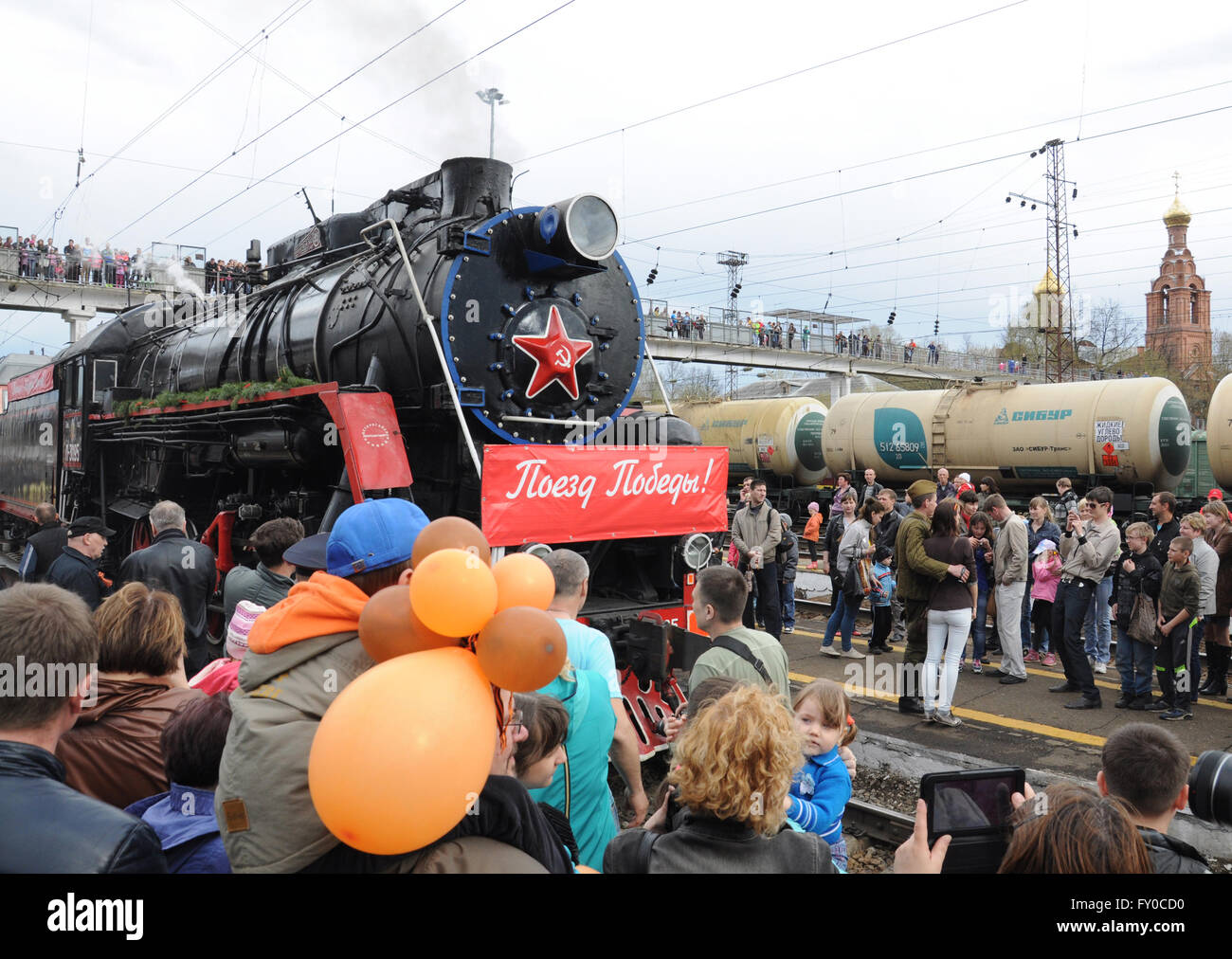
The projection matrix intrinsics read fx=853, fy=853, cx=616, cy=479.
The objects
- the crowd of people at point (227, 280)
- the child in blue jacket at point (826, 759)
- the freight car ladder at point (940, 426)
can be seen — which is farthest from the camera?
the freight car ladder at point (940, 426)

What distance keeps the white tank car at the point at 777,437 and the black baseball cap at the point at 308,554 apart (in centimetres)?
1784

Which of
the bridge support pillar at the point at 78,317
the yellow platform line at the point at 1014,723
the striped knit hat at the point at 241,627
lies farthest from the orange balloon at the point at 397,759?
the bridge support pillar at the point at 78,317

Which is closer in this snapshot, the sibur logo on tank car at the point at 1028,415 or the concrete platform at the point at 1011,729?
the concrete platform at the point at 1011,729

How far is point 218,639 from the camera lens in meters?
6.98

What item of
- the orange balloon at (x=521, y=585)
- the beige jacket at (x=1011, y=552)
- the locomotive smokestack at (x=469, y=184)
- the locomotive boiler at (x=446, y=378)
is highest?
the locomotive smokestack at (x=469, y=184)

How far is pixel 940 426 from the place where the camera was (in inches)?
680

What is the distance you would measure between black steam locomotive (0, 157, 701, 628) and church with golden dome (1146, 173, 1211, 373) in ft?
177

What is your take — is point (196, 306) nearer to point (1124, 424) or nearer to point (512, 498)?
point (512, 498)

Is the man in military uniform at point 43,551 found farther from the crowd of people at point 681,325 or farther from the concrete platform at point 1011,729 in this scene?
the crowd of people at point 681,325

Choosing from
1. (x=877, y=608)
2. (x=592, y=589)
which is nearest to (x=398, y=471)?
(x=592, y=589)

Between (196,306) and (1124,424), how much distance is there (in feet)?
47.8

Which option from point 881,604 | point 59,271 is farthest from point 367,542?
point 59,271

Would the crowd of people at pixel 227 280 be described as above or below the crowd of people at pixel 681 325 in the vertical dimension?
below

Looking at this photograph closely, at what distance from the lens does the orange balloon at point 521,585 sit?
5.86 feet
